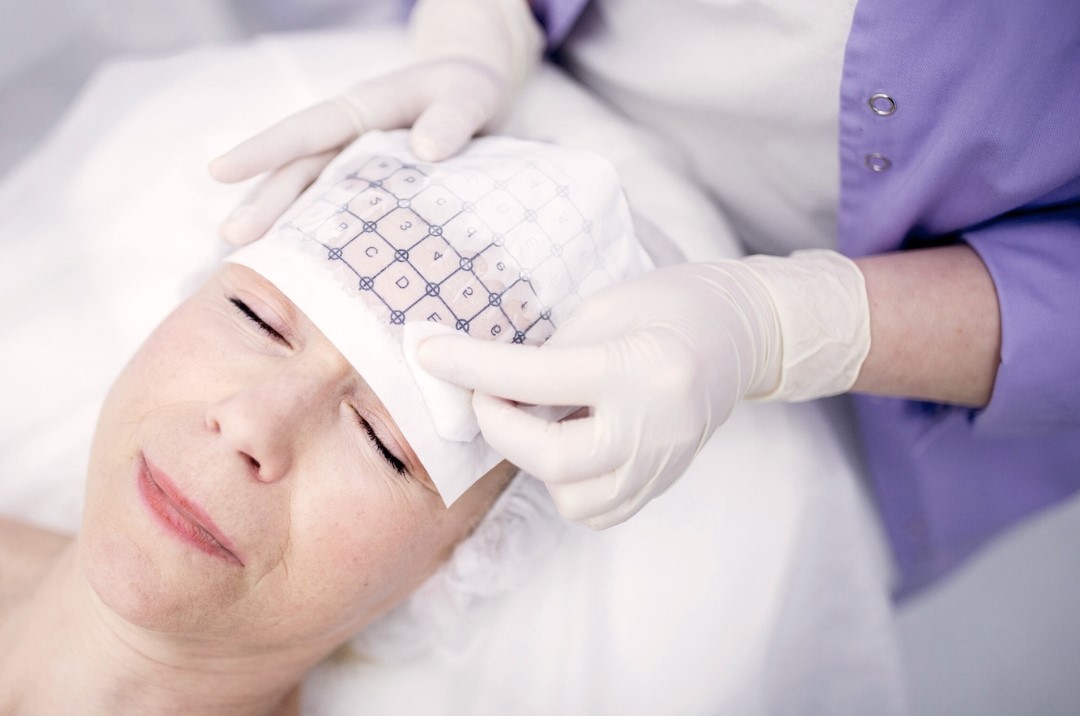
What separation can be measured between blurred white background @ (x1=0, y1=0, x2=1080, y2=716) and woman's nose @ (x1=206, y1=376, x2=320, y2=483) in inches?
57.5

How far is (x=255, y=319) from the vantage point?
109cm

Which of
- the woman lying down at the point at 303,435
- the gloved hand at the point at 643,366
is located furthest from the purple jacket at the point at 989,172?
the woman lying down at the point at 303,435

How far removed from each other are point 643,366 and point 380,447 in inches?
14.3

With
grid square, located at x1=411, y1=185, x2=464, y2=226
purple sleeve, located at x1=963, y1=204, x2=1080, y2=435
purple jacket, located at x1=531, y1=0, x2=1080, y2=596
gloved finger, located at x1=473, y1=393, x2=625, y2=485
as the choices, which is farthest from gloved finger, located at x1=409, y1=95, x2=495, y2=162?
purple sleeve, located at x1=963, y1=204, x2=1080, y2=435

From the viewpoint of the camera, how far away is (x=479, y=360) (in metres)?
0.93

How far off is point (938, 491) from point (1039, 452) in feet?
0.63

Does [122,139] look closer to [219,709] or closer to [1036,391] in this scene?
[219,709]

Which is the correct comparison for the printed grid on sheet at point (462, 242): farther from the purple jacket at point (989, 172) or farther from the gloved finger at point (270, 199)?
the purple jacket at point (989, 172)

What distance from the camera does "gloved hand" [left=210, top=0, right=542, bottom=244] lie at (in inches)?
49.4

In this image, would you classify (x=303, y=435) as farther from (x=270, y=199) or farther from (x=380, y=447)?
(x=270, y=199)

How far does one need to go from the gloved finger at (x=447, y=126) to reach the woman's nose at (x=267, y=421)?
1.44 feet

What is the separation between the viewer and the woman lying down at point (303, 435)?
0.97m

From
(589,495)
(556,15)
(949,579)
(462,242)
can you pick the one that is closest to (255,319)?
(462,242)

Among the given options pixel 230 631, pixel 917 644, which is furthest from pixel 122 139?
pixel 917 644
